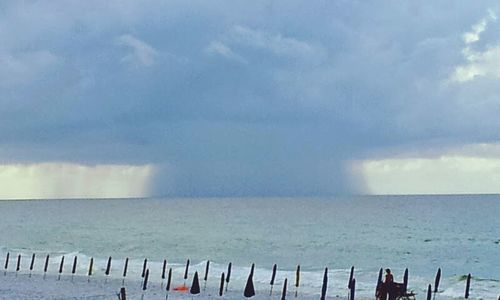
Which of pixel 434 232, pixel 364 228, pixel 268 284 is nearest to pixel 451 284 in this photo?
pixel 268 284

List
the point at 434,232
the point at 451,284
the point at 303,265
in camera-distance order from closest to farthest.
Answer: the point at 451,284 → the point at 303,265 → the point at 434,232

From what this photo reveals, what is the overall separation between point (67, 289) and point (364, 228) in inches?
3739

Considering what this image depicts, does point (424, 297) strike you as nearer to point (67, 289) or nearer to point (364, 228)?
point (67, 289)

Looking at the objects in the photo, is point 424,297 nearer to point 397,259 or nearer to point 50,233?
point 397,259

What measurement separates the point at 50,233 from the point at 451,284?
9178 cm

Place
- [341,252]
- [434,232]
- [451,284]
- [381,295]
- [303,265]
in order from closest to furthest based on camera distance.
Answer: [381,295]
[451,284]
[303,265]
[341,252]
[434,232]

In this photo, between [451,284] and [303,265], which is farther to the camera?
[303,265]

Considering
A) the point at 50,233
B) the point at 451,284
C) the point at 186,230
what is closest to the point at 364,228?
the point at 186,230

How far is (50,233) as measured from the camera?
124 metres

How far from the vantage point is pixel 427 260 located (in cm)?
7550

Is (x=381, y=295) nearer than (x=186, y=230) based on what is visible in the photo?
Yes

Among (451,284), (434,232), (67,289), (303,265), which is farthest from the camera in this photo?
(434,232)

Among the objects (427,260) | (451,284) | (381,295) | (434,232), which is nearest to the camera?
(381,295)

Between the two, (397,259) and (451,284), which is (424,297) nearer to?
(451,284)
